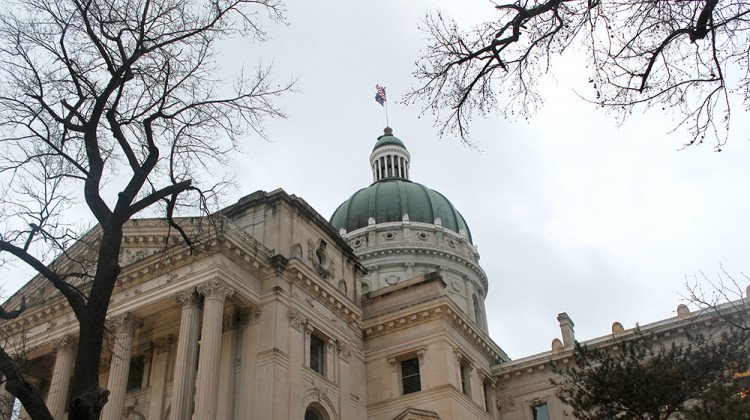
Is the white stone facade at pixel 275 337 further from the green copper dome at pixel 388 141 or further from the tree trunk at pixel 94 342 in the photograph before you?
the green copper dome at pixel 388 141

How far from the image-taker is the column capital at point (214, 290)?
23.4m

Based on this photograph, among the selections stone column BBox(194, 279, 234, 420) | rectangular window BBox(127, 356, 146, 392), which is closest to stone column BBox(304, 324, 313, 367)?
stone column BBox(194, 279, 234, 420)

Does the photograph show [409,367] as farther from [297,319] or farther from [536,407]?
[536,407]

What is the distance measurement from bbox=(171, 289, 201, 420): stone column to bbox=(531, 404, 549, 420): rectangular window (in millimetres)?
16822

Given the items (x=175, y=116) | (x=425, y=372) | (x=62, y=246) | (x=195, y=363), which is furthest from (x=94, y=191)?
(x=425, y=372)

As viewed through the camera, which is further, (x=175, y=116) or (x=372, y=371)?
(x=372, y=371)

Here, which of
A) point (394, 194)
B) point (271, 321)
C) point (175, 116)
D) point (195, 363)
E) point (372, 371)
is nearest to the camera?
point (175, 116)

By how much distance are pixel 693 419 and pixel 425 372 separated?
1265 cm

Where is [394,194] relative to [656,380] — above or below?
above

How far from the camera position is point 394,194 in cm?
5772

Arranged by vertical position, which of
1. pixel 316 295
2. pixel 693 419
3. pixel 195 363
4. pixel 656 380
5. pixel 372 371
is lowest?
pixel 693 419

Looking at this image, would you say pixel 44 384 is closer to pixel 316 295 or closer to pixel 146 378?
pixel 146 378

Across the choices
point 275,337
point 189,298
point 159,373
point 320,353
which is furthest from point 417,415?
point 159,373

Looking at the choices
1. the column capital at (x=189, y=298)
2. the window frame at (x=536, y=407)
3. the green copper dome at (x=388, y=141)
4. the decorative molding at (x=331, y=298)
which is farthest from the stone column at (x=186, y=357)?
the green copper dome at (x=388, y=141)
